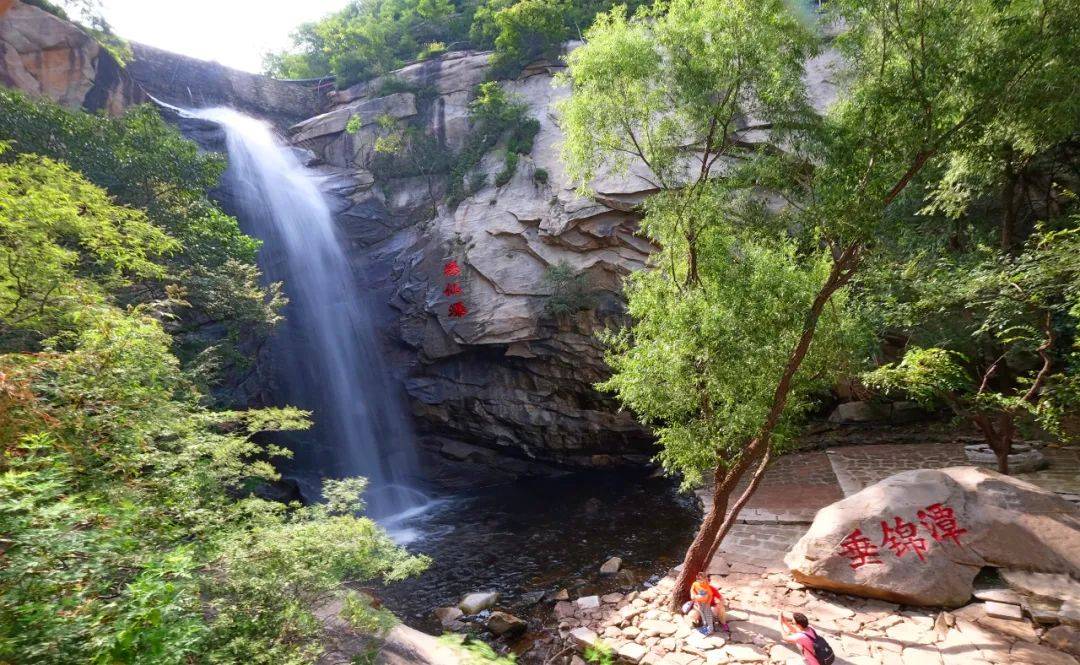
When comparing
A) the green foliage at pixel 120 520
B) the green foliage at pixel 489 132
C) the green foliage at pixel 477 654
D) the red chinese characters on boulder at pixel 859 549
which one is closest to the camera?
the green foliage at pixel 120 520

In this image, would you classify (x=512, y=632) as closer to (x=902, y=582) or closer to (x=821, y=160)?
(x=902, y=582)

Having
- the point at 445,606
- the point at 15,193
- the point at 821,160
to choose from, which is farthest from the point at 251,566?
the point at 821,160

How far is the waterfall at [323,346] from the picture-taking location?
15.3m

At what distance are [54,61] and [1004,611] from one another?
23.3 m

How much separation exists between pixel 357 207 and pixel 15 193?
13077 mm

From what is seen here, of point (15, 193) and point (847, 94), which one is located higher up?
point (15, 193)

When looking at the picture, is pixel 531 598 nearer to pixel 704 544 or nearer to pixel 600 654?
pixel 600 654

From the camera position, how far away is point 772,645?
5.32 meters

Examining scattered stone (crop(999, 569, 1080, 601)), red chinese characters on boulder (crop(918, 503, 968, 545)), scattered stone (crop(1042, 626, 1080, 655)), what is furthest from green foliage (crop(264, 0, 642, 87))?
scattered stone (crop(1042, 626, 1080, 655))

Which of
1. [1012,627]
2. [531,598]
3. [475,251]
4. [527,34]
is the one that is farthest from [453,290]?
[1012,627]

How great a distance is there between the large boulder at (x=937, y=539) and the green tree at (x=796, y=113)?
1274 millimetres

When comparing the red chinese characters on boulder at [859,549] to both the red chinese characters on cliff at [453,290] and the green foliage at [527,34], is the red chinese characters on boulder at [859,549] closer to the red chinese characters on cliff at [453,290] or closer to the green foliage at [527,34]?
the red chinese characters on cliff at [453,290]

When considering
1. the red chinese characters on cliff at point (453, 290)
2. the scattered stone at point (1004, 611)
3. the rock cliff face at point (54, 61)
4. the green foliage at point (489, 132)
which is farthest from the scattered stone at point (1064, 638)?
the rock cliff face at point (54, 61)

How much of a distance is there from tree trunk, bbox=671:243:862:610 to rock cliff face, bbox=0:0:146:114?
63.3 ft
